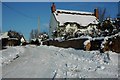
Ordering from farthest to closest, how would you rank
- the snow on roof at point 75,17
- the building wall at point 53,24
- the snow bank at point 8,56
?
the snow on roof at point 75,17 < the building wall at point 53,24 < the snow bank at point 8,56

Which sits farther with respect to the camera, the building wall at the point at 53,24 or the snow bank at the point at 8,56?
the building wall at the point at 53,24

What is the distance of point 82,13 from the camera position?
228 ft

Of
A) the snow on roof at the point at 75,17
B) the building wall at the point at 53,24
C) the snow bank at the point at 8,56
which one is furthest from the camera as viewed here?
the snow on roof at the point at 75,17

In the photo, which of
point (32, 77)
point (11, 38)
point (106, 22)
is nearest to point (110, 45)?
point (106, 22)

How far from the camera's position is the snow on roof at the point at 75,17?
200 ft

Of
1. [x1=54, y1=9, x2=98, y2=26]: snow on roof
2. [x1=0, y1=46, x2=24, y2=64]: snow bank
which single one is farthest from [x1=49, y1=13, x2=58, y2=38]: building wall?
[x1=0, y1=46, x2=24, y2=64]: snow bank

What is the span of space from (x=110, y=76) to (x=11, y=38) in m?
48.5

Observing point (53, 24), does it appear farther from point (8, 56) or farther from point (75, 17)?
point (8, 56)

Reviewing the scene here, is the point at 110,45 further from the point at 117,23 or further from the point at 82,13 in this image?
the point at 82,13

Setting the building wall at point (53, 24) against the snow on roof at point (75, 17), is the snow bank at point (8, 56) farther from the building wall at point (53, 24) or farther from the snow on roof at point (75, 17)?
the building wall at point (53, 24)

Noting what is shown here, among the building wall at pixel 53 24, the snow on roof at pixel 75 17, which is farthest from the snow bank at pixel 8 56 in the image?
the building wall at pixel 53 24

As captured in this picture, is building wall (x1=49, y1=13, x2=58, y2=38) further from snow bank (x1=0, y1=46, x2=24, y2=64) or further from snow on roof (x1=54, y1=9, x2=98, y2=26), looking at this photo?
snow bank (x1=0, y1=46, x2=24, y2=64)

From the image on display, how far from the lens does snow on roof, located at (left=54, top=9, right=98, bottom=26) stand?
2394 inches

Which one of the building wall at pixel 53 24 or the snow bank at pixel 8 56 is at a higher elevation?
the building wall at pixel 53 24
